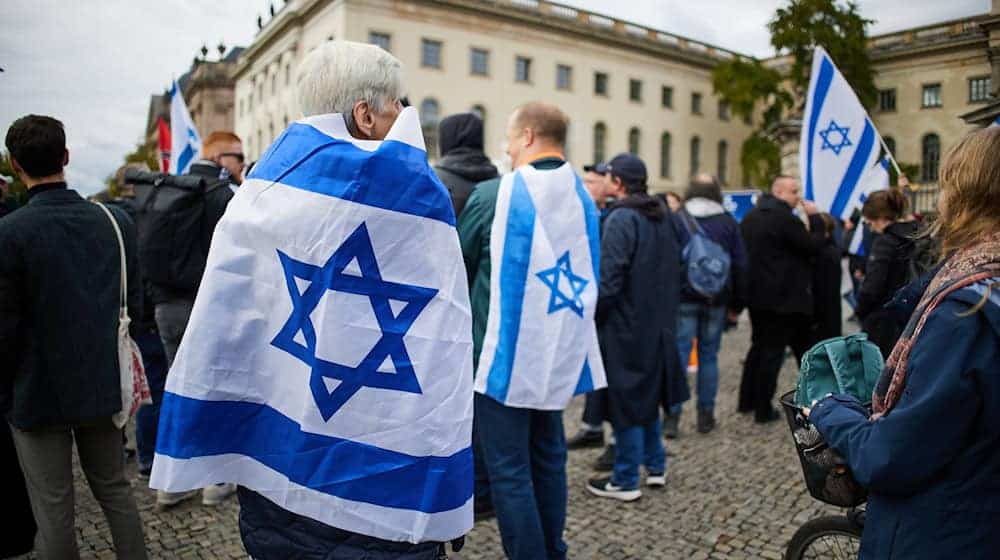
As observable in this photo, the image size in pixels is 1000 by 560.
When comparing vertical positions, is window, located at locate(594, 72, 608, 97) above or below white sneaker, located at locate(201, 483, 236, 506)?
above

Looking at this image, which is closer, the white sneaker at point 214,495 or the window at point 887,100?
the white sneaker at point 214,495

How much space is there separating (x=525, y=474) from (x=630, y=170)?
2353 mm

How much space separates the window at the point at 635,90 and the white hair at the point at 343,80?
164 feet

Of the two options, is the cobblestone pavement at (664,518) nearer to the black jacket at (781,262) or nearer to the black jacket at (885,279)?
the black jacket at (885,279)

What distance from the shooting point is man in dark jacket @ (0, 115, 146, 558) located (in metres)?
2.80

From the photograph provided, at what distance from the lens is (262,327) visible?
1802 millimetres

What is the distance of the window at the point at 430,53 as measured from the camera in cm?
4084

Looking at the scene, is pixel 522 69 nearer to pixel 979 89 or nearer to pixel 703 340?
pixel 703 340

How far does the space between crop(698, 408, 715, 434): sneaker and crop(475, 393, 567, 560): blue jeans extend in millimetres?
3172

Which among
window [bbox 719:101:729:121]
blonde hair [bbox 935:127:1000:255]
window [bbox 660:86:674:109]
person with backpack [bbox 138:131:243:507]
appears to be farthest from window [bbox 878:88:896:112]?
window [bbox 719:101:729:121]

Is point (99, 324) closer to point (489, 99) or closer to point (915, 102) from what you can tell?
point (915, 102)

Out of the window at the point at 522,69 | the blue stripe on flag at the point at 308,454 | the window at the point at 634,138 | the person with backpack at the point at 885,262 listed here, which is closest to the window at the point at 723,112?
the window at the point at 634,138

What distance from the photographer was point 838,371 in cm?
207

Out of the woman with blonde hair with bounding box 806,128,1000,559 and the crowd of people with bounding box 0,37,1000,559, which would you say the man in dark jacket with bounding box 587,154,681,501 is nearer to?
the crowd of people with bounding box 0,37,1000,559
